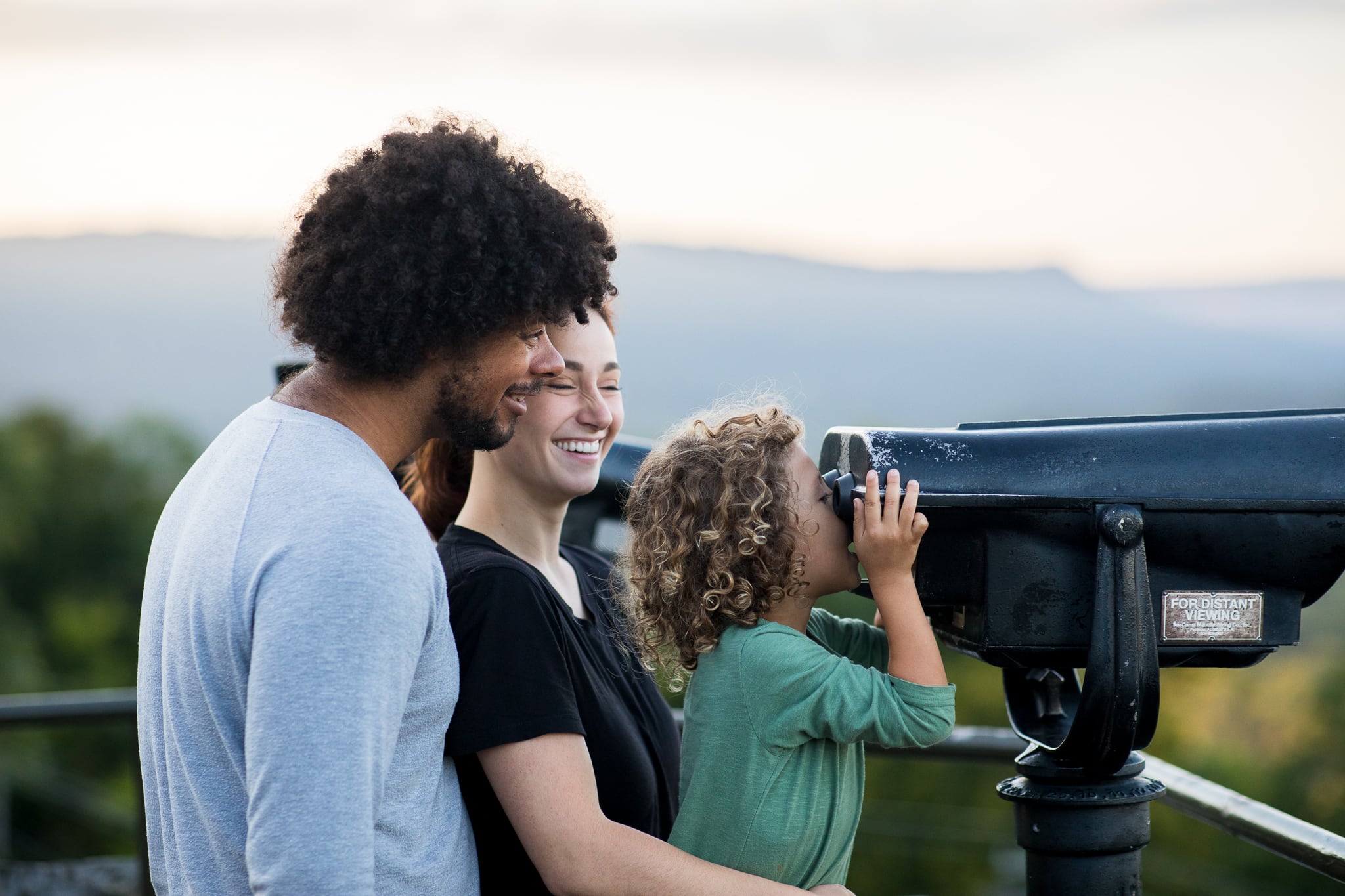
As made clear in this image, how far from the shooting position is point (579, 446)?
1.74 m

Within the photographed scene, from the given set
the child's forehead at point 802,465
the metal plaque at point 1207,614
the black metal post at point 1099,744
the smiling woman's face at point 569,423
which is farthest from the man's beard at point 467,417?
the metal plaque at point 1207,614

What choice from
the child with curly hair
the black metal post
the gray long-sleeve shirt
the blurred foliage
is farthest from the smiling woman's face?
the blurred foliage

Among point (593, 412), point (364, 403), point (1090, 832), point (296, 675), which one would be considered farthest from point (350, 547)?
point (1090, 832)

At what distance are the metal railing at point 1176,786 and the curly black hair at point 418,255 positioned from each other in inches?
39.0

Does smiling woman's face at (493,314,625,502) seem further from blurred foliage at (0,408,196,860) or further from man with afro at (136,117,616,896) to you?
blurred foliage at (0,408,196,860)

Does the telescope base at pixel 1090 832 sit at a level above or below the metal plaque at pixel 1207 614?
below

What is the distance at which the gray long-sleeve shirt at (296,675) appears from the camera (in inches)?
41.6

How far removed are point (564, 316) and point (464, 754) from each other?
20.3 inches

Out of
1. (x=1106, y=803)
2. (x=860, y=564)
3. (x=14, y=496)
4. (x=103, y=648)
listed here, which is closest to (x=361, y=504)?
(x=860, y=564)

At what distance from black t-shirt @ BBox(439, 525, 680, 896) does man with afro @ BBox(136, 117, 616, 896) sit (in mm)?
75

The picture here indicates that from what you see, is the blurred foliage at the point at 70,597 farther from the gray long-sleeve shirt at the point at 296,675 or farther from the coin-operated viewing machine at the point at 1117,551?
the coin-operated viewing machine at the point at 1117,551

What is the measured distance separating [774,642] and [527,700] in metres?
0.32

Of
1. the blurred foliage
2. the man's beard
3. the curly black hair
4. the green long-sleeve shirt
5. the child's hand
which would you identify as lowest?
the blurred foliage

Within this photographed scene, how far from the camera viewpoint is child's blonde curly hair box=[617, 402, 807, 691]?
1542 millimetres
